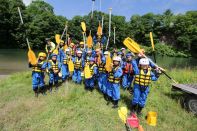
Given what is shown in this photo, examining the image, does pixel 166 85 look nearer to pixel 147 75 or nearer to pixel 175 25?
pixel 147 75

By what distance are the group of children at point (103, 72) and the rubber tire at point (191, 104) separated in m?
1.18

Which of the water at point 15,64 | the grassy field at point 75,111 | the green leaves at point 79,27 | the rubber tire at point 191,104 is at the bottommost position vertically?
the water at point 15,64

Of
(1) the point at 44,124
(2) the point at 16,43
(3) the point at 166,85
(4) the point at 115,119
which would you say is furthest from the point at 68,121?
(2) the point at 16,43

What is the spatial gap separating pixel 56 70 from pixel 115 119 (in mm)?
3173

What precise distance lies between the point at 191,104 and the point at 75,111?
3073 millimetres

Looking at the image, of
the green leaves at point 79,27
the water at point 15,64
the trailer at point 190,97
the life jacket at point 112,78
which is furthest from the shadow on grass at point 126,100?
the green leaves at point 79,27

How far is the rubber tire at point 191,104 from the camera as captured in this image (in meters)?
7.55

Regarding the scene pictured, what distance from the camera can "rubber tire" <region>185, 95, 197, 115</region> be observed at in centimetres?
755

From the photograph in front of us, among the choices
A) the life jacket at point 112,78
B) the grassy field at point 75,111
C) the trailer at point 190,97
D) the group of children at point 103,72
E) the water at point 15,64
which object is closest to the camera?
the grassy field at point 75,111

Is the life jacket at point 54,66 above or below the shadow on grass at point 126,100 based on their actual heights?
above

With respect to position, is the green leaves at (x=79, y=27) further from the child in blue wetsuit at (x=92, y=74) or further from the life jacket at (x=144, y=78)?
the life jacket at (x=144, y=78)

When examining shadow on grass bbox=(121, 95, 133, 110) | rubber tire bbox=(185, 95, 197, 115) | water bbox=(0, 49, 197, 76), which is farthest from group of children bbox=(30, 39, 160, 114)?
water bbox=(0, 49, 197, 76)

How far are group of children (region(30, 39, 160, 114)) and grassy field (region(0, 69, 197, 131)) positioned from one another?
0.32m

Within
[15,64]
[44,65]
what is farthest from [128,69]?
[15,64]
